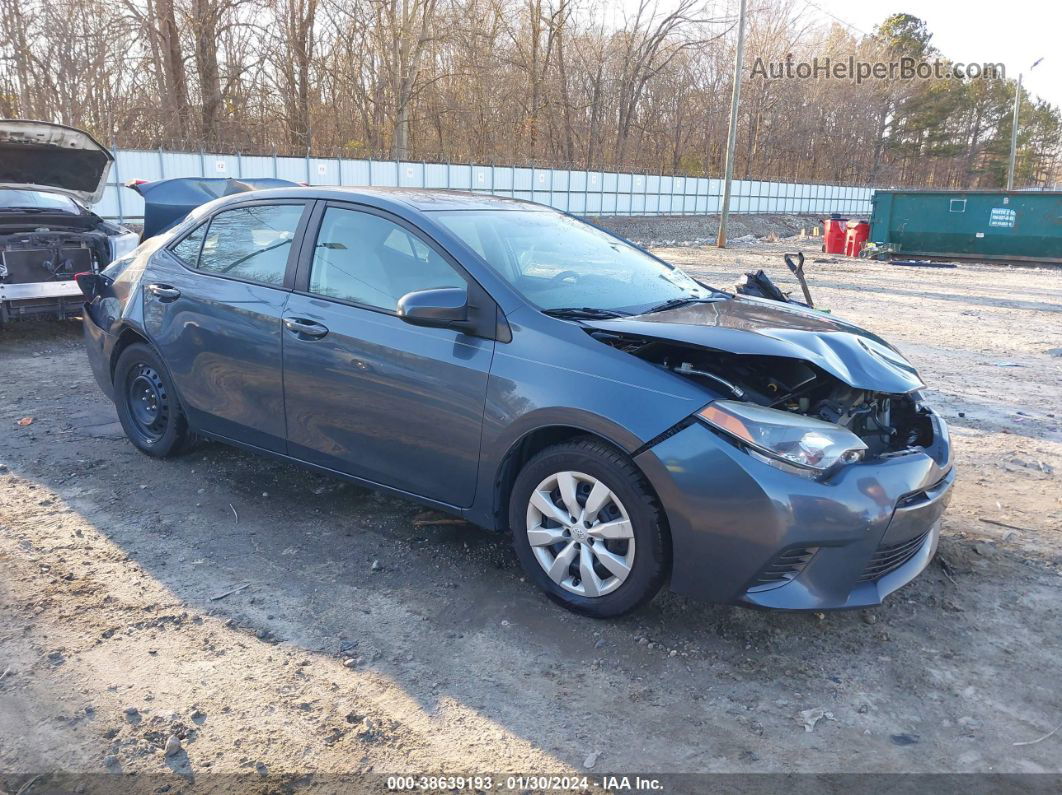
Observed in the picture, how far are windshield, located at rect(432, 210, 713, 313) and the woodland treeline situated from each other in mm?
22496

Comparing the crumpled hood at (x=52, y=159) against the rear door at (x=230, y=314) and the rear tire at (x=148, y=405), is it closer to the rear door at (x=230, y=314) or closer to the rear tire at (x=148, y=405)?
the rear tire at (x=148, y=405)

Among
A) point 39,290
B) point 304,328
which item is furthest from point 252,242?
point 39,290

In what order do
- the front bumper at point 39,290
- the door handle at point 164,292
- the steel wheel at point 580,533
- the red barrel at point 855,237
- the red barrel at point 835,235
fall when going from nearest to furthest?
the steel wheel at point 580,533
the door handle at point 164,292
the front bumper at point 39,290
the red barrel at point 855,237
the red barrel at point 835,235

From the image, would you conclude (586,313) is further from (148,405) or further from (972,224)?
(972,224)

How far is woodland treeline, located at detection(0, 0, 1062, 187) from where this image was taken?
25.9m

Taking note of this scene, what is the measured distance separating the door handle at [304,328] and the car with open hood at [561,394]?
0.4 inches

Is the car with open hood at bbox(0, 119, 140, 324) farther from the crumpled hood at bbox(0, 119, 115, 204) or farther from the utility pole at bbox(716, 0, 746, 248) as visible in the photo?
the utility pole at bbox(716, 0, 746, 248)

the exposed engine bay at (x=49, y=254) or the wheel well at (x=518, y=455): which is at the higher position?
the exposed engine bay at (x=49, y=254)

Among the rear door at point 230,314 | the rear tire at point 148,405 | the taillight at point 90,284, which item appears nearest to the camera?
the rear door at point 230,314

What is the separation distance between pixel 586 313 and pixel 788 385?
0.89 m

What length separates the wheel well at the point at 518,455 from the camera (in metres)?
3.18

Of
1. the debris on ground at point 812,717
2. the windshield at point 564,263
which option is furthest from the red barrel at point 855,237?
the debris on ground at point 812,717

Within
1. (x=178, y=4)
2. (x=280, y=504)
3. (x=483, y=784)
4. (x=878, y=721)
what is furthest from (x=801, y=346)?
(x=178, y=4)

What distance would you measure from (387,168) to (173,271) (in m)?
24.2
